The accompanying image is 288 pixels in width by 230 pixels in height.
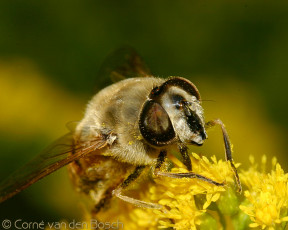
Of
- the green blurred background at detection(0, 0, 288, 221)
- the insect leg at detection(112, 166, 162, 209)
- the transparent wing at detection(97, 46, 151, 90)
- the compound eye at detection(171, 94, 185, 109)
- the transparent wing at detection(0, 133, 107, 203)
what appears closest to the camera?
the compound eye at detection(171, 94, 185, 109)

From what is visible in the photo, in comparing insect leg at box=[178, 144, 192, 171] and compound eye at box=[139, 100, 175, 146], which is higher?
compound eye at box=[139, 100, 175, 146]

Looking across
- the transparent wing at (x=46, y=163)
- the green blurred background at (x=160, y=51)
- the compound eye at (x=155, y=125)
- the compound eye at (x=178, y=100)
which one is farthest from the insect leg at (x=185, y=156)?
the green blurred background at (x=160, y=51)

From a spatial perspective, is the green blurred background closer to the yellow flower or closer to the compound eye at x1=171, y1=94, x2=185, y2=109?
the yellow flower

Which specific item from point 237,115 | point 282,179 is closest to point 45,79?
point 237,115

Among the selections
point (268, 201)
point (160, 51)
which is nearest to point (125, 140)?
point (268, 201)

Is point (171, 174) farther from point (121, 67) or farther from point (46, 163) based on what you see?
point (121, 67)

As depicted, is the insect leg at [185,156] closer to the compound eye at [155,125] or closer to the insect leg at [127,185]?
the compound eye at [155,125]

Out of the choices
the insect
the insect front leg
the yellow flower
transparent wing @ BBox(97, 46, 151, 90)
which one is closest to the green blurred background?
transparent wing @ BBox(97, 46, 151, 90)

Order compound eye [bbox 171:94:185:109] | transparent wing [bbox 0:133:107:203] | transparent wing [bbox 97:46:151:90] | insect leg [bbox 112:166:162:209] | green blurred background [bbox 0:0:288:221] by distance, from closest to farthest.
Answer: compound eye [bbox 171:94:185:109]
transparent wing [bbox 0:133:107:203]
insect leg [bbox 112:166:162:209]
transparent wing [bbox 97:46:151:90]
green blurred background [bbox 0:0:288:221]
